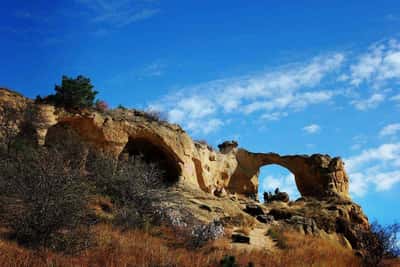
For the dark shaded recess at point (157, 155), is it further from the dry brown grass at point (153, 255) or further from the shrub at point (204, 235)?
the dry brown grass at point (153, 255)

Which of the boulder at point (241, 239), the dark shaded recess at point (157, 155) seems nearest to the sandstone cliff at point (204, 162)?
the dark shaded recess at point (157, 155)

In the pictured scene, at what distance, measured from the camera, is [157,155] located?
25.2m

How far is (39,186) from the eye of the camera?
438 inches

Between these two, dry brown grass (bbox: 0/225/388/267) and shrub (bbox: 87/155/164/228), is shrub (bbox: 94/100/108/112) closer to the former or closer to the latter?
shrub (bbox: 87/155/164/228)

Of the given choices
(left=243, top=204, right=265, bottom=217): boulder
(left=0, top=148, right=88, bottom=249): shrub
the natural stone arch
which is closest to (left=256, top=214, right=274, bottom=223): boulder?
(left=243, top=204, right=265, bottom=217): boulder

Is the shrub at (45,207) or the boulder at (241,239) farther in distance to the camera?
the boulder at (241,239)

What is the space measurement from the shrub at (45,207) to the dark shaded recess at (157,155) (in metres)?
11.7

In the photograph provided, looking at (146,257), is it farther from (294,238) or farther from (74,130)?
(74,130)

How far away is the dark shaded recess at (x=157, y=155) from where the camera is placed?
24525 mm

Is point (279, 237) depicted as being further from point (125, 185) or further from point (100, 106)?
point (100, 106)

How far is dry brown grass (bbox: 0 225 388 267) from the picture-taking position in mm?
8688

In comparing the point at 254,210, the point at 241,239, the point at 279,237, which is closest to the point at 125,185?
the point at 241,239

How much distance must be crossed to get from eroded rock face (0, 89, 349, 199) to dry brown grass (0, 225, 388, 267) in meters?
8.32

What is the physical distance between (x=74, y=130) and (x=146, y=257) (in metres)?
12.5
